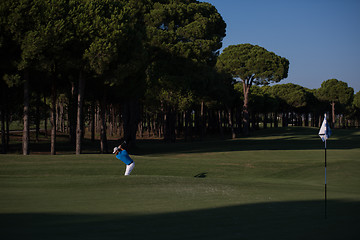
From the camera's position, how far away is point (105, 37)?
30.5 meters

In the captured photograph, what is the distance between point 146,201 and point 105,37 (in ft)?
68.1

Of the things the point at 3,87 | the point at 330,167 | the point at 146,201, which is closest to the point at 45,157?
the point at 3,87

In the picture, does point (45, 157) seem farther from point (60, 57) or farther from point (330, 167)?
point (330, 167)

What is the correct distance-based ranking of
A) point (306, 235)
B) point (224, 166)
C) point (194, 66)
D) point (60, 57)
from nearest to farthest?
1. point (306, 235)
2. point (224, 166)
3. point (60, 57)
4. point (194, 66)

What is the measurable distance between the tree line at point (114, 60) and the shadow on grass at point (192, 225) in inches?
826

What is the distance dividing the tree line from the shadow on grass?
21.0m

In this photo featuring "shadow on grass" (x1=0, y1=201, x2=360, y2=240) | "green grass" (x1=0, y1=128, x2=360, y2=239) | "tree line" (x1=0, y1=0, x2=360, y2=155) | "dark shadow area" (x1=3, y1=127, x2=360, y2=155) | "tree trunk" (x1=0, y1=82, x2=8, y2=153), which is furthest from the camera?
"dark shadow area" (x1=3, y1=127, x2=360, y2=155)

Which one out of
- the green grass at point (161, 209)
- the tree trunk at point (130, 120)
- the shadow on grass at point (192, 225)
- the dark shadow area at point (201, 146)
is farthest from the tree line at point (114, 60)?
the shadow on grass at point (192, 225)

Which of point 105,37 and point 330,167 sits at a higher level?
point 105,37

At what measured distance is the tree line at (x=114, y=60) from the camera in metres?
28.5

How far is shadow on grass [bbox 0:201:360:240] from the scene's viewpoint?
315 inches

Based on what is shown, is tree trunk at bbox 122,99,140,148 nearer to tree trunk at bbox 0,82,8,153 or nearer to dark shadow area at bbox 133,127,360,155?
dark shadow area at bbox 133,127,360,155

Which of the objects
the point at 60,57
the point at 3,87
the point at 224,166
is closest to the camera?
the point at 224,166

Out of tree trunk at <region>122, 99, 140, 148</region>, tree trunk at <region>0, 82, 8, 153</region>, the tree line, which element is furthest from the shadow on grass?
tree trunk at <region>122, 99, 140, 148</region>
